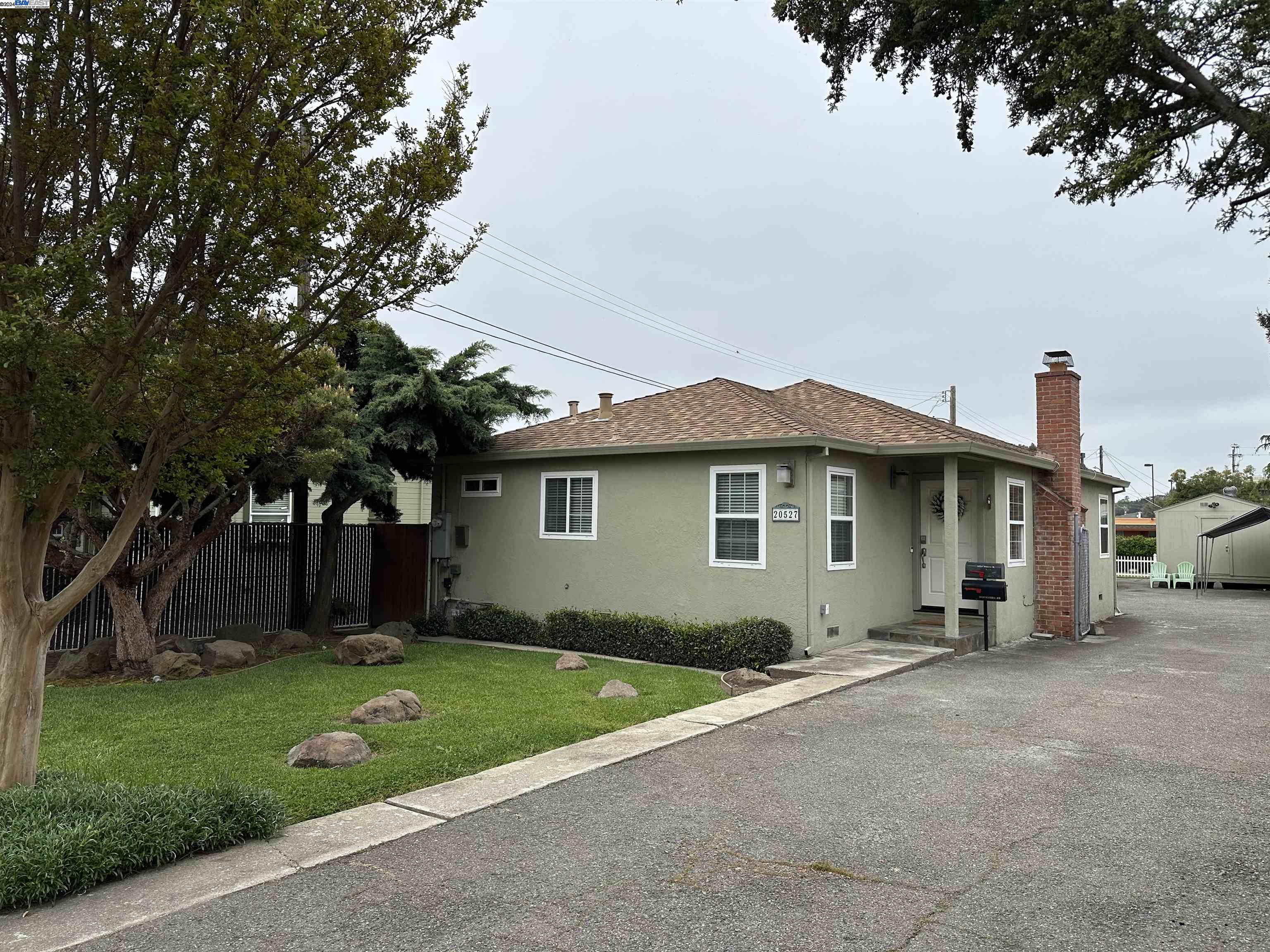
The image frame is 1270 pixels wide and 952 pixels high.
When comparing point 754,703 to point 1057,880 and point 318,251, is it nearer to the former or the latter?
point 1057,880

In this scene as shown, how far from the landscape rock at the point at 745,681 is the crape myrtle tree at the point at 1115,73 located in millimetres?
5774

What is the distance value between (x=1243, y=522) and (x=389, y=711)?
23.5 m

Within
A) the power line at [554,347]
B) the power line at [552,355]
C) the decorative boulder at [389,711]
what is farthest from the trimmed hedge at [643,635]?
the power line at [552,355]

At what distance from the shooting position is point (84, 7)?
428 centimetres

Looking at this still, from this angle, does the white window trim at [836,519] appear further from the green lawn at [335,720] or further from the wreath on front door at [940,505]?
the green lawn at [335,720]

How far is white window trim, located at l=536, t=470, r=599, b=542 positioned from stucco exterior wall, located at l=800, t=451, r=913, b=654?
10.8 ft

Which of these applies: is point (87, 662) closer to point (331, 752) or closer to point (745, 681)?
point (331, 752)

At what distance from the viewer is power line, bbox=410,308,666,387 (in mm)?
18062

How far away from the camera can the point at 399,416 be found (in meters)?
12.5

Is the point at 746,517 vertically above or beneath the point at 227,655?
above

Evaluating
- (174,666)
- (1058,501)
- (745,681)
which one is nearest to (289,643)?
(174,666)

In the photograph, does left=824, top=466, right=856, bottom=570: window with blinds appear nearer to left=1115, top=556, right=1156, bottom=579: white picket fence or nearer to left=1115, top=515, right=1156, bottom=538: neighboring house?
left=1115, top=556, right=1156, bottom=579: white picket fence

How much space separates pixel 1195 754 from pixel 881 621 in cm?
577

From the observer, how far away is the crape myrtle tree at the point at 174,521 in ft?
31.6
